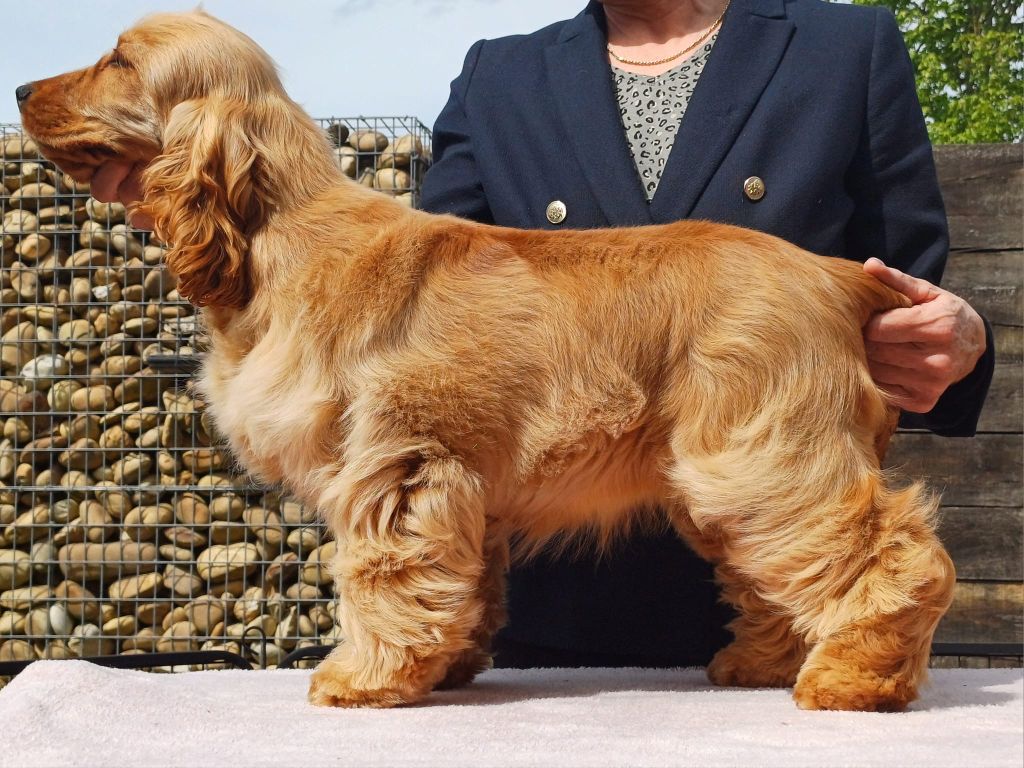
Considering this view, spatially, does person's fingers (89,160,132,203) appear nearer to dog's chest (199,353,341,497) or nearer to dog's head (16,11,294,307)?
dog's head (16,11,294,307)

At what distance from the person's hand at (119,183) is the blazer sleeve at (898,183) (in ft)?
5.47

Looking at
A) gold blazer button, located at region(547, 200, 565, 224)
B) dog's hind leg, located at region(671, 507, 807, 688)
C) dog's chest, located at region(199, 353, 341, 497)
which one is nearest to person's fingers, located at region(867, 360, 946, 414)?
dog's hind leg, located at region(671, 507, 807, 688)

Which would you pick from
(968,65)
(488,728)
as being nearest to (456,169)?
(488,728)

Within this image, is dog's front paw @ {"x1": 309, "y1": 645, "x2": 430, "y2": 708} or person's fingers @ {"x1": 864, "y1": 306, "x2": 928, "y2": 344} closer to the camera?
dog's front paw @ {"x1": 309, "y1": 645, "x2": 430, "y2": 708}

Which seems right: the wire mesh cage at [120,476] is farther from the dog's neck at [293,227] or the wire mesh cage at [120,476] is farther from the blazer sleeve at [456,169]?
the dog's neck at [293,227]

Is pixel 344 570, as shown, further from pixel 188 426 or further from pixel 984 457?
pixel 188 426

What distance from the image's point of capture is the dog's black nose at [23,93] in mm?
2347

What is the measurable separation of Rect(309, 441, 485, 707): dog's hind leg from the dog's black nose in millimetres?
1051

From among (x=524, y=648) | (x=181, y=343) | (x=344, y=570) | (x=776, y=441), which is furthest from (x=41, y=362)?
(x=776, y=441)

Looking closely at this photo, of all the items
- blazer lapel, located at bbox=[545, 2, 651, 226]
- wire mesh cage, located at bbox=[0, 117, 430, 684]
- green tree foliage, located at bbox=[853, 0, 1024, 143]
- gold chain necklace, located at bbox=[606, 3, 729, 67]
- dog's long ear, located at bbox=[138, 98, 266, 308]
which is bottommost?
wire mesh cage, located at bbox=[0, 117, 430, 684]

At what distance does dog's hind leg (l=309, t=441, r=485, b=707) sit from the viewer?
2088mm

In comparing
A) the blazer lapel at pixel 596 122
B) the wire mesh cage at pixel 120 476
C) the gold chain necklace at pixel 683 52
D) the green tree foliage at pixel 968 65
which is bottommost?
the wire mesh cage at pixel 120 476

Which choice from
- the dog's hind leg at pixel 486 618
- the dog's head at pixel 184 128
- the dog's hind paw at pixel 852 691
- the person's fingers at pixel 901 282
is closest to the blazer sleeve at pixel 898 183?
the person's fingers at pixel 901 282

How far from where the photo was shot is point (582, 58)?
9.66 ft
